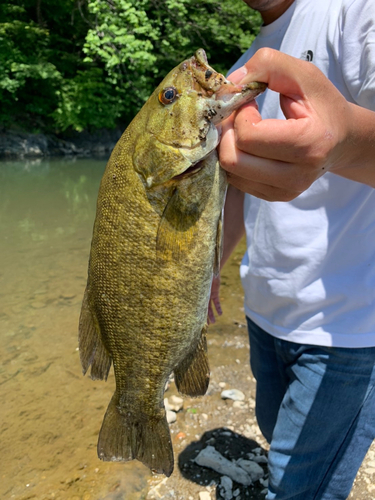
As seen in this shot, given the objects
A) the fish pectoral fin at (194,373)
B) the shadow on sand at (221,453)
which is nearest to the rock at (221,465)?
the shadow on sand at (221,453)

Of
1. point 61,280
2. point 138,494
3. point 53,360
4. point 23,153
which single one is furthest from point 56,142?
point 138,494

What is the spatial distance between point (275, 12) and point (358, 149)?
1.22 m

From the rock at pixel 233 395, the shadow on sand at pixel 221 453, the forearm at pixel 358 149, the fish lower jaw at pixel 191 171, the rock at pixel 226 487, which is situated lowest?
the rock at pixel 233 395

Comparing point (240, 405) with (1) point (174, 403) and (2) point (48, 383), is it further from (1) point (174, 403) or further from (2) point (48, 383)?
(2) point (48, 383)

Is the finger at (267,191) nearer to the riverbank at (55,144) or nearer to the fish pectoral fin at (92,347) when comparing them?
the fish pectoral fin at (92,347)

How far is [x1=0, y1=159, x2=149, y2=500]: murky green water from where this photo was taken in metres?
2.87

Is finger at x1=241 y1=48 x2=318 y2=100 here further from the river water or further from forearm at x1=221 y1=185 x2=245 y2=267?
the river water

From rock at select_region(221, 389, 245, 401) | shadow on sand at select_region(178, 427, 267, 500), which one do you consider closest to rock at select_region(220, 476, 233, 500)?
shadow on sand at select_region(178, 427, 267, 500)

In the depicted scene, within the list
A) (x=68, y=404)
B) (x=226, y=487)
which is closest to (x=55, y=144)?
(x=68, y=404)

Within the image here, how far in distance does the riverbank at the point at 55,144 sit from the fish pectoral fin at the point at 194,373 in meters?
19.2

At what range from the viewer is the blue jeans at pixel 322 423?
5.76 ft

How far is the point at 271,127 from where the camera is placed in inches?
45.5

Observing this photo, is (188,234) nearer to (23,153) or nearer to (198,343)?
(198,343)

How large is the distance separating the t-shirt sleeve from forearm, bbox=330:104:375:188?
0.26m
